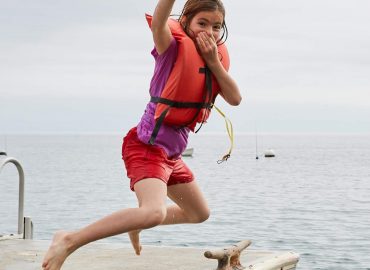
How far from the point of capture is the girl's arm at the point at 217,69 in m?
5.72

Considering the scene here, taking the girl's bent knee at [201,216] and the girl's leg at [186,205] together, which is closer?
the girl's leg at [186,205]

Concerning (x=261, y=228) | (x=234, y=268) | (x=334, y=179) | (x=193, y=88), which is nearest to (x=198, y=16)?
(x=193, y=88)

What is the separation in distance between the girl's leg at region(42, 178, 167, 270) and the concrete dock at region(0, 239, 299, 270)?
1.19 meters

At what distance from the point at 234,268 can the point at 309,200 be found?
40.7 meters

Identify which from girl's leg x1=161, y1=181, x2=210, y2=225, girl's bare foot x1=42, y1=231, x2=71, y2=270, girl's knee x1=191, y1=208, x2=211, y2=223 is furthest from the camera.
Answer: girl's knee x1=191, y1=208, x2=211, y2=223

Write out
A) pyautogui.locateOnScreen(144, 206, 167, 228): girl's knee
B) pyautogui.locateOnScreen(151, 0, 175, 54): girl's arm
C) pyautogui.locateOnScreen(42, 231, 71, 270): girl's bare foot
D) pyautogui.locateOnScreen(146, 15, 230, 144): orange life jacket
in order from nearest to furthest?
1. pyautogui.locateOnScreen(151, 0, 175, 54): girl's arm
2. pyautogui.locateOnScreen(144, 206, 167, 228): girl's knee
3. pyautogui.locateOnScreen(42, 231, 71, 270): girl's bare foot
4. pyautogui.locateOnScreen(146, 15, 230, 144): orange life jacket

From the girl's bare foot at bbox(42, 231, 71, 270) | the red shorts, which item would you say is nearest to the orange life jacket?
the red shorts

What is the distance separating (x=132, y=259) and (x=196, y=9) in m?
2.60

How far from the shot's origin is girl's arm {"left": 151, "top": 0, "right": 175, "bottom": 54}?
542cm

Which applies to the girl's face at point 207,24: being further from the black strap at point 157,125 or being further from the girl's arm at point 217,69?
the black strap at point 157,125

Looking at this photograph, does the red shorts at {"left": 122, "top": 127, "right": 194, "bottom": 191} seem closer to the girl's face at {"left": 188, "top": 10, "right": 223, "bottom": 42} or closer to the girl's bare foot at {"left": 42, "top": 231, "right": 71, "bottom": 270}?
the girl's bare foot at {"left": 42, "top": 231, "right": 71, "bottom": 270}

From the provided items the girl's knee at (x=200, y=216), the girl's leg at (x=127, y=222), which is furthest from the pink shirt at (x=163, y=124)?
the girl's knee at (x=200, y=216)

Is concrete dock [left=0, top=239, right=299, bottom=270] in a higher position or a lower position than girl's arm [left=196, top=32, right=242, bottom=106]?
lower

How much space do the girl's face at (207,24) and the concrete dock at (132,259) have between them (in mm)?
2035
